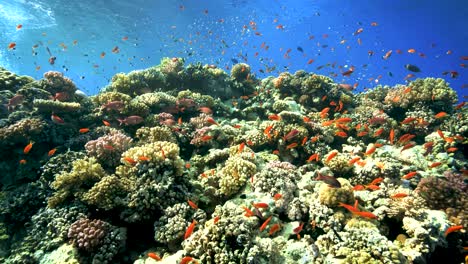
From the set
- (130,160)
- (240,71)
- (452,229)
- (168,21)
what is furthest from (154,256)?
(168,21)

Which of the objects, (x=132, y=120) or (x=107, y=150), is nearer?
(x=107, y=150)

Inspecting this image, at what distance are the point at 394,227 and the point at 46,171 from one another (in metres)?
8.78

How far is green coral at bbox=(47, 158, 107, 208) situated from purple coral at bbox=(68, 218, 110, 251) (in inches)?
33.6

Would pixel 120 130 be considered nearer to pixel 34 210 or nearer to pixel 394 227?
pixel 34 210

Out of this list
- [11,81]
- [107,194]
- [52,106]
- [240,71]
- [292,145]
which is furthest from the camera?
[240,71]

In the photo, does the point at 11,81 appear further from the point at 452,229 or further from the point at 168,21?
the point at 168,21

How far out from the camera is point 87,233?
217 inches

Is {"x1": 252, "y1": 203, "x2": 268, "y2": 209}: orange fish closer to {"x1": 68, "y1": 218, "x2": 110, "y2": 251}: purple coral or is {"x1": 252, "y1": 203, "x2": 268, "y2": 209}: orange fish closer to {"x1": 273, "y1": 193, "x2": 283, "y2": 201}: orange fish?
{"x1": 273, "y1": 193, "x2": 283, "y2": 201}: orange fish

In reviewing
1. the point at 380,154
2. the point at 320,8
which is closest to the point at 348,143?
the point at 380,154

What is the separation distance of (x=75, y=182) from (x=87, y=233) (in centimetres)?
159

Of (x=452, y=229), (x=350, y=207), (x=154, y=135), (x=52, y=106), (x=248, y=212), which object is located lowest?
(x=452, y=229)

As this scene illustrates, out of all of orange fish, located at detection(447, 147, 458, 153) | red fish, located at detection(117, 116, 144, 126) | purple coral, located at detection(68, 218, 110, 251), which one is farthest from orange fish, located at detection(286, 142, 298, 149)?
purple coral, located at detection(68, 218, 110, 251)

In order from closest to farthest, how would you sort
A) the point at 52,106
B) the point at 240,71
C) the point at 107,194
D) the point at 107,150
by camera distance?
1. the point at 107,194
2. the point at 107,150
3. the point at 52,106
4. the point at 240,71

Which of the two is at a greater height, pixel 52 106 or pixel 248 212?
pixel 52 106
